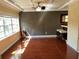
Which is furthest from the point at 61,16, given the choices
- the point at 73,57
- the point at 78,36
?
the point at 73,57

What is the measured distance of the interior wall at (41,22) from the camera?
9977mm

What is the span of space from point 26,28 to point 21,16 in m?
1.13

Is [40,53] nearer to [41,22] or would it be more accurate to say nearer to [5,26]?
[5,26]

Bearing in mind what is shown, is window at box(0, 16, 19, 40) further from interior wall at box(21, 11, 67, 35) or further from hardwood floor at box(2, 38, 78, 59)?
interior wall at box(21, 11, 67, 35)

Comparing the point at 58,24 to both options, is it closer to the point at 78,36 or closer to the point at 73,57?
the point at 78,36

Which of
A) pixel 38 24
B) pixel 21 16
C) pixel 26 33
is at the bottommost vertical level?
pixel 26 33

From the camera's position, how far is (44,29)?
397 inches

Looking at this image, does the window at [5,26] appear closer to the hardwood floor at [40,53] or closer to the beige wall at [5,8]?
the beige wall at [5,8]

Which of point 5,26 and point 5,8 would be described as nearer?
point 5,8

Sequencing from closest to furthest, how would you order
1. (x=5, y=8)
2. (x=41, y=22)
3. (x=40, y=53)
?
(x=40, y=53) → (x=5, y=8) → (x=41, y=22)

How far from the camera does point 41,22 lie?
10.0 meters

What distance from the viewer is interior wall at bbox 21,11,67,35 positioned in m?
9.98

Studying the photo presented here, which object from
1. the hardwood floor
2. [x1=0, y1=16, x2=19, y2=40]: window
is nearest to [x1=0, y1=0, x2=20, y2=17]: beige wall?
[x1=0, y1=16, x2=19, y2=40]: window

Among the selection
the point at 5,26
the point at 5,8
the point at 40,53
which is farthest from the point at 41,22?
the point at 40,53
